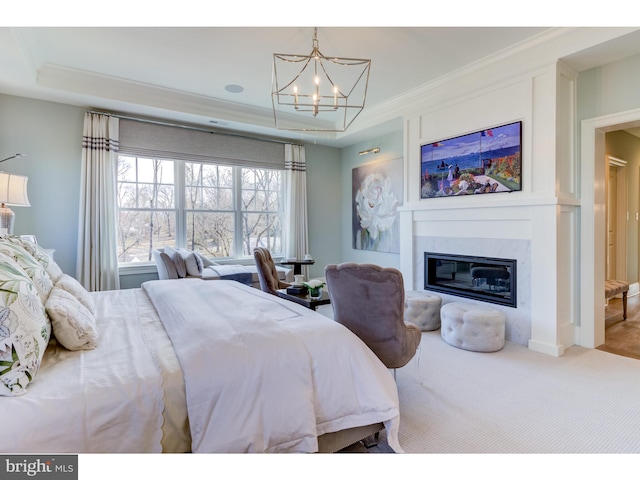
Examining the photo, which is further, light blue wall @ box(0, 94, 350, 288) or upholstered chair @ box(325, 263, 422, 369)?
light blue wall @ box(0, 94, 350, 288)

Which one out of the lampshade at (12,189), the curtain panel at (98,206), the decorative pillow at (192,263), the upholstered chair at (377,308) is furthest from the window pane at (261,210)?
the upholstered chair at (377,308)

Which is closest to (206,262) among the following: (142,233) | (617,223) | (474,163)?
(142,233)

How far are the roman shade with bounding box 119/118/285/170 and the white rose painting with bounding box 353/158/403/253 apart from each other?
1507 millimetres

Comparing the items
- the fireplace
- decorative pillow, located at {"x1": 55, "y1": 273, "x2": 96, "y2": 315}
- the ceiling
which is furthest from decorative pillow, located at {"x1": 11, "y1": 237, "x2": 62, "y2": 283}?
the fireplace

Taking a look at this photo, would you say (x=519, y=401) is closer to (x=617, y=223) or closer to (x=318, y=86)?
(x=318, y=86)

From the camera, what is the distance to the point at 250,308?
2.02 m

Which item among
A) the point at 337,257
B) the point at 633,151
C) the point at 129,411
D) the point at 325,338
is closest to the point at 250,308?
the point at 325,338

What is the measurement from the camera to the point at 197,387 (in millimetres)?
1304

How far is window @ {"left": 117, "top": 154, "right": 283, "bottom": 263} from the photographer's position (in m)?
4.81

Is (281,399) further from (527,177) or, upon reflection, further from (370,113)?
(370,113)

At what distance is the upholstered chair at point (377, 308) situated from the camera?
2047 mm

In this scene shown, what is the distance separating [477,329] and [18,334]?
129 inches

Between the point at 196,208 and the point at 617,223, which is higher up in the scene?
the point at 196,208

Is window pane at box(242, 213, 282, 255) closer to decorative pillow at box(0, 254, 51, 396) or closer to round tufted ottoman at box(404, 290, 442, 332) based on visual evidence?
round tufted ottoman at box(404, 290, 442, 332)
